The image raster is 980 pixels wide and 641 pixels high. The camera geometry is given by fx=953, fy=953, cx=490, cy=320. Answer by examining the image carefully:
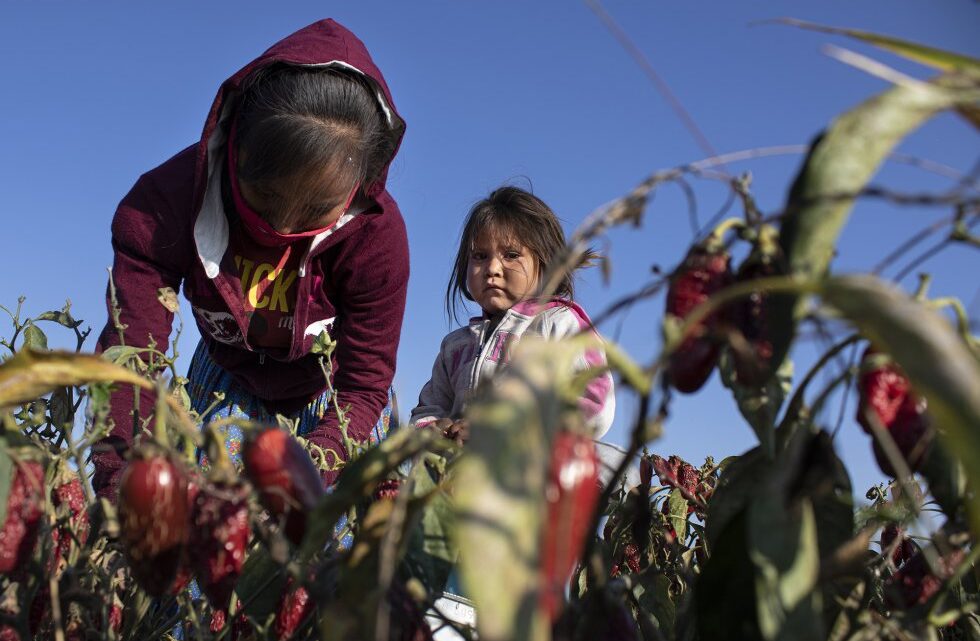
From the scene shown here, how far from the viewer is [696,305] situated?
511 mm

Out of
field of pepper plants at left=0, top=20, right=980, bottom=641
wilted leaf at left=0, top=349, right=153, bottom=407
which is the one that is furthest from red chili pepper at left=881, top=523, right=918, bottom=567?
wilted leaf at left=0, top=349, right=153, bottom=407

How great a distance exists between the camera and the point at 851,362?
1.66 feet

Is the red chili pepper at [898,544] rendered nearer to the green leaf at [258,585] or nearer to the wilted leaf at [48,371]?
the green leaf at [258,585]

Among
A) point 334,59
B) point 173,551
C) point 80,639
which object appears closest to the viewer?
point 173,551

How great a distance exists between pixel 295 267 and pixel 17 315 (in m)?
1.06

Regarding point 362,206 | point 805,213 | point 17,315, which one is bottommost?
point 805,213

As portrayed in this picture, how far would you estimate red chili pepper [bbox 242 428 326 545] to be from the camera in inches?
22.5

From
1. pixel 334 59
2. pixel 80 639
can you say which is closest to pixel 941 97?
pixel 80 639

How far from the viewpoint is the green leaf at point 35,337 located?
3.73 ft

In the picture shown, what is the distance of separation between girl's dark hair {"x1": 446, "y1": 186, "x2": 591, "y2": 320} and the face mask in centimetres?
76

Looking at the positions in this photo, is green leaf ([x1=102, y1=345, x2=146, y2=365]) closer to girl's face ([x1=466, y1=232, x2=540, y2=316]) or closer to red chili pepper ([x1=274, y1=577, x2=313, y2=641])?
red chili pepper ([x1=274, y1=577, x2=313, y2=641])

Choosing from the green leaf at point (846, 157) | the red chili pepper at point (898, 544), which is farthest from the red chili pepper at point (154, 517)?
the red chili pepper at point (898, 544)

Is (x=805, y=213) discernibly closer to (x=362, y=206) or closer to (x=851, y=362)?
(x=851, y=362)

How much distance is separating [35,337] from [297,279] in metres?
1.12
